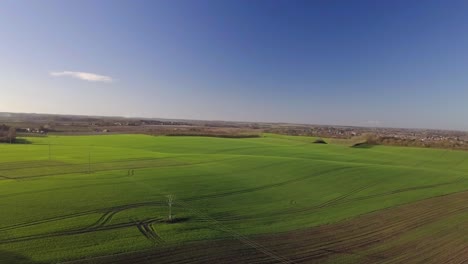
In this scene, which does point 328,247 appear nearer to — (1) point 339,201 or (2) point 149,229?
(2) point 149,229

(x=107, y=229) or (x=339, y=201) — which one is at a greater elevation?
(x=107, y=229)

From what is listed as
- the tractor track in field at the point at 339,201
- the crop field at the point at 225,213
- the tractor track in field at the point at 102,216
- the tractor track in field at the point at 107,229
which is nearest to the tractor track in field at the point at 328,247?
the crop field at the point at 225,213

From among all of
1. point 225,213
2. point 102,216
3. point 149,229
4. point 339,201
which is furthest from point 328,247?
point 102,216

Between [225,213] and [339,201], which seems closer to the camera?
[225,213]

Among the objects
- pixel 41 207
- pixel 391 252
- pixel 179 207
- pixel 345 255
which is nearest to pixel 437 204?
pixel 391 252

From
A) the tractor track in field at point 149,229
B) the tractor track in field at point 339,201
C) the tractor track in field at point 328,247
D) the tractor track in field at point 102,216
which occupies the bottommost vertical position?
the tractor track in field at point 328,247

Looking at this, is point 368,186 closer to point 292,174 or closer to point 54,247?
point 292,174

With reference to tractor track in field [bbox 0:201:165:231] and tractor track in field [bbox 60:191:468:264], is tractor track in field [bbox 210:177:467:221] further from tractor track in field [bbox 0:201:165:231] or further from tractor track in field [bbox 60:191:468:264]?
tractor track in field [bbox 0:201:165:231]

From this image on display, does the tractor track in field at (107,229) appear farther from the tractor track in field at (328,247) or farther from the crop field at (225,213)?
the tractor track in field at (328,247)
